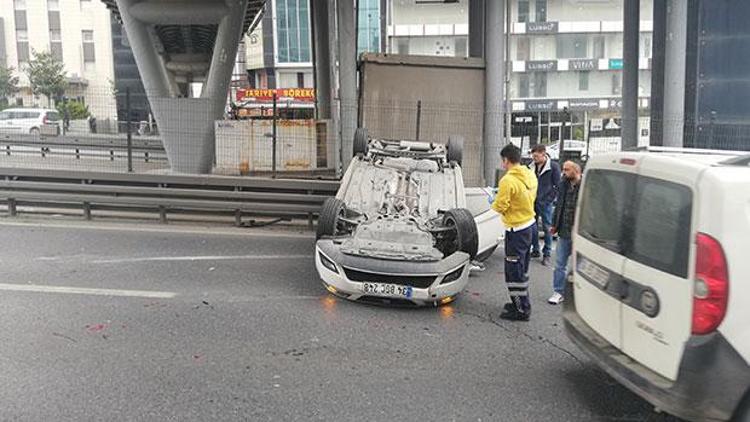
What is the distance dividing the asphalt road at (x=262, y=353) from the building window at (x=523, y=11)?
5245 cm

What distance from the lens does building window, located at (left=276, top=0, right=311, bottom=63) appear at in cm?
5994

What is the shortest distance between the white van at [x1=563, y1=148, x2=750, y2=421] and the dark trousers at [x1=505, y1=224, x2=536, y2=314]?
1767 millimetres

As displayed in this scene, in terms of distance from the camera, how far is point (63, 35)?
62312 mm

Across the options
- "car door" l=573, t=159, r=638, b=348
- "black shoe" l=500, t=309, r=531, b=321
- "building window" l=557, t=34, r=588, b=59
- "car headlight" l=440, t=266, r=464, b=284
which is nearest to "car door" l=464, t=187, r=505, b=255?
"car headlight" l=440, t=266, r=464, b=284

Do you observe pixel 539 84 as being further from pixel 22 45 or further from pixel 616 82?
pixel 22 45

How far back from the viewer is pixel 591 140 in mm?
15016

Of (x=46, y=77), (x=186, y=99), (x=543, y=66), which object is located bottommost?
(x=186, y=99)

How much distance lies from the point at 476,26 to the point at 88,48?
2163 inches

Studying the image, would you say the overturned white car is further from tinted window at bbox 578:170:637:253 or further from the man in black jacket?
tinted window at bbox 578:170:637:253

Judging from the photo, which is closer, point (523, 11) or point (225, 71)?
point (225, 71)

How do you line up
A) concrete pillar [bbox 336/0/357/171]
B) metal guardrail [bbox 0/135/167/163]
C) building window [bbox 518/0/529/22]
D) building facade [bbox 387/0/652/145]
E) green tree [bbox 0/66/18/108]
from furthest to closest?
building window [bbox 518/0/529/22], green tree [bbox 0/66/18/108], building facade [bbox 387/0/652/145], metal guardrail [bbox 0/135/167/163], concrete pillar [bbox 336/0/357/171]

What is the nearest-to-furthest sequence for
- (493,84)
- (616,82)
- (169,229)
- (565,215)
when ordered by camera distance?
1. (565,215)
2. (169,229)
3. (493,84)
4. (616,82)

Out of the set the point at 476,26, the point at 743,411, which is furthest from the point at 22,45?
the point at 743,411

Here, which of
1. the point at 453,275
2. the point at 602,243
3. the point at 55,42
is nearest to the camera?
the point at 602,243
